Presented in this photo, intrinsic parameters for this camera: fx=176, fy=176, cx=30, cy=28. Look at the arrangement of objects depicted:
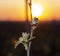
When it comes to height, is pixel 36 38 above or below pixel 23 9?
below

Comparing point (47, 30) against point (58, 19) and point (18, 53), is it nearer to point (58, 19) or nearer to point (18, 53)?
point (58, 19)

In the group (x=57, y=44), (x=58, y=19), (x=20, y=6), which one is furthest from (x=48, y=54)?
(x=20, y=6)

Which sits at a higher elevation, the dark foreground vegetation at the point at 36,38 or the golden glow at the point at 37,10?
the golden glow at the point at 37,10

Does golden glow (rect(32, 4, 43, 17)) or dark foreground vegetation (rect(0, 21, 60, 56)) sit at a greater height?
golden glow (rect(32, 4, 43, 17))

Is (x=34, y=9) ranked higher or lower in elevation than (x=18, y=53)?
higher

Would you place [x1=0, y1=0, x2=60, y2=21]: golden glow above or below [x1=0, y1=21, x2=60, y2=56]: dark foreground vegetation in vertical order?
above

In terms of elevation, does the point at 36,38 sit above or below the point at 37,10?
below

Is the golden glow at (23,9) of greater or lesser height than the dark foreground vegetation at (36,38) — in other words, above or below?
above

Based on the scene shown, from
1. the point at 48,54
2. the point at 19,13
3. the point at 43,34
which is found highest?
the point at 19,13
